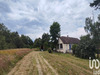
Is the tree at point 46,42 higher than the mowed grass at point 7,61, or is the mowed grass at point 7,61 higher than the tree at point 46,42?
the tree at point 46,42

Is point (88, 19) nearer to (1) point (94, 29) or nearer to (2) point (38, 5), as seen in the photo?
(1) point (94, 29)

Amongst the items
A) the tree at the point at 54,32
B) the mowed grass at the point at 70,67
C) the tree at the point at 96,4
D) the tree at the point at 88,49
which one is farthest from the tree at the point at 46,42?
the mowed grass at the point at 70,67

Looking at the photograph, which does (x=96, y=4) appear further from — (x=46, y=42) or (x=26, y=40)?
(x=26, y=40)

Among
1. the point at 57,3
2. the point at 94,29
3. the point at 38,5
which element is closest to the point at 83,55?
the point at 94,29

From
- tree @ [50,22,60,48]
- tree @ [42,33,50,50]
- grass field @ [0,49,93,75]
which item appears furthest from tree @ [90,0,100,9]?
tree @ [42,33,50,50]

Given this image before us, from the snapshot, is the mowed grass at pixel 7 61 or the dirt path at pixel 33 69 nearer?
the dirt path at pixel 33 69

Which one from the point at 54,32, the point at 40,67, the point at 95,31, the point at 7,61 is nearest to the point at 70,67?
the point at 40,67

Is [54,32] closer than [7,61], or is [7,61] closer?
[7,61]

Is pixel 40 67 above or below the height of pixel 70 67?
above

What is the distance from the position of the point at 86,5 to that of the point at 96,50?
7.59 metres

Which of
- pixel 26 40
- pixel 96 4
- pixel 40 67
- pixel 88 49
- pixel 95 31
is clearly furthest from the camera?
pixel 26 40

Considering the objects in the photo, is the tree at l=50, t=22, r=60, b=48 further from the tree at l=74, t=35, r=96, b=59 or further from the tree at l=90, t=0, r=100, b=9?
the tree at l=90, t=0, r=100, b=9

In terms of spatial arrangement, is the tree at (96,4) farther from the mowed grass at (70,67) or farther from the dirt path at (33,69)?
the dirt path at (33,69)

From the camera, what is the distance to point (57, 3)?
13.7 m
